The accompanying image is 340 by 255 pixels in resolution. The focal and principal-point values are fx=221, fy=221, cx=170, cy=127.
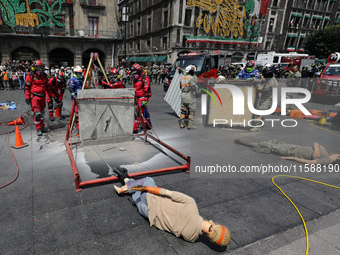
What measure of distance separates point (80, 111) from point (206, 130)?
166 inches

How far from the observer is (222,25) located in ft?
130

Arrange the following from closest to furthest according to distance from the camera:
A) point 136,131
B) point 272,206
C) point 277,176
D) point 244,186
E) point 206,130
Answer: point 272,206 → point 244,186 → point 277,176 → point 136,131 → point 206,130

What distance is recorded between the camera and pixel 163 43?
38.3 metres

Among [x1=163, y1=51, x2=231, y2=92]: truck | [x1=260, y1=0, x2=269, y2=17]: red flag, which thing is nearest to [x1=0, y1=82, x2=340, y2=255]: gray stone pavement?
[x1=163, y1=51, x2=231, y2=92]: truck

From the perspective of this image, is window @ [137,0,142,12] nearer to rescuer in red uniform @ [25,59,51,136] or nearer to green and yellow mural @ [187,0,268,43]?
green and yellow mural @ [187,0,268,43]

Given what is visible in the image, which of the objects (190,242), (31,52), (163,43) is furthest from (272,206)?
(163,43)

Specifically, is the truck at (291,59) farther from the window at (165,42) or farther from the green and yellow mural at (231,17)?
the window at (165,42)

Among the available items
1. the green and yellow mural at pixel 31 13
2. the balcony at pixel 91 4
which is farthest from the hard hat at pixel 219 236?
the balcony at pixel 91 4

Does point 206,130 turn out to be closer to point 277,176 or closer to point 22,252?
point 277,176

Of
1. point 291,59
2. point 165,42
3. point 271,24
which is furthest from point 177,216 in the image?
point 271,24

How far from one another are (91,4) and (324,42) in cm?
4048

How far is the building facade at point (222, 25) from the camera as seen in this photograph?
3544cm

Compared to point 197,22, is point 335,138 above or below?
below

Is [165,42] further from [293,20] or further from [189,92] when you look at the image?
[189,92]
